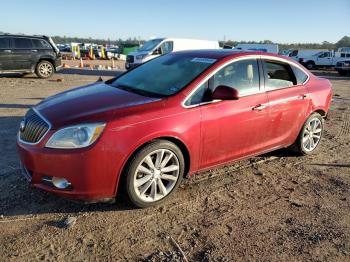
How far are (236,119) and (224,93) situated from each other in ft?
1.46

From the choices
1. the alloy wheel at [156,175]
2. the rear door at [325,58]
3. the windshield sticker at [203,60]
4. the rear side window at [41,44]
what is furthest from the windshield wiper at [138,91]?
the rear door at [325,58]

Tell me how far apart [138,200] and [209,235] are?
829 millimetres

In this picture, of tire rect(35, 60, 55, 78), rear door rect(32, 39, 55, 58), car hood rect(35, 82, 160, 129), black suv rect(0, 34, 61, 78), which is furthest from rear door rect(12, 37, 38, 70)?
car hood rect(35, 82, 160, 129)

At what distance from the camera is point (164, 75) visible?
4656mm

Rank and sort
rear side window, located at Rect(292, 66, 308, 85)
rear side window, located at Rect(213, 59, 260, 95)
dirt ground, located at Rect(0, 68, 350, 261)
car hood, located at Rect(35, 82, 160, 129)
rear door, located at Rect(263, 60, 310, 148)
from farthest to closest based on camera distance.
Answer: rear side window, located at Rect(292, 66, 308, 85) → rear door, located at Rect(263, 60, 310, 148) → rear side window, located at Rect(213, 59, 260, 95) → car hood, located at Rect(35, 82, 160, 129) → dirt ground, located at Rect(0, 68, 350, 261)

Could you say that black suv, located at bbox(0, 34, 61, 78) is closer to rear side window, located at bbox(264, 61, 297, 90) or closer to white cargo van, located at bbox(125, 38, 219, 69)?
white cargo van, located at bbox(125, 38, 219, 69)

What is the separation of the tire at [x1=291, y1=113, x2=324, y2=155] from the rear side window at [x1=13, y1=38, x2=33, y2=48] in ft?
40.5

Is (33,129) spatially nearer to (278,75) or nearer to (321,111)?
(278,75)

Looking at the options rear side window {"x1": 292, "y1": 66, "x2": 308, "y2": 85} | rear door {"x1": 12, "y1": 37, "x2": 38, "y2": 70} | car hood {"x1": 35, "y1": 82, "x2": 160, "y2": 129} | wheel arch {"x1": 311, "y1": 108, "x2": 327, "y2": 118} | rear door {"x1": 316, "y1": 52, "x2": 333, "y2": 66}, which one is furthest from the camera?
rear door {"x1": 316, "y1": 52, "x2": 333, "y2": 66}

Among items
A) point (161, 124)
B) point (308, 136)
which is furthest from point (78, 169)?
point (308, 136)

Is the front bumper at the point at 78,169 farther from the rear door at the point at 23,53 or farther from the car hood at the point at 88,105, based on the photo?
the rear door at the point at 23,53

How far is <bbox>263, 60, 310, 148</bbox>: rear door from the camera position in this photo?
4945mm

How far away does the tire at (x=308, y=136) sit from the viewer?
566 cm

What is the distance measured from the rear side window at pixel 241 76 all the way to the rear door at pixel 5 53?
39.8ft
